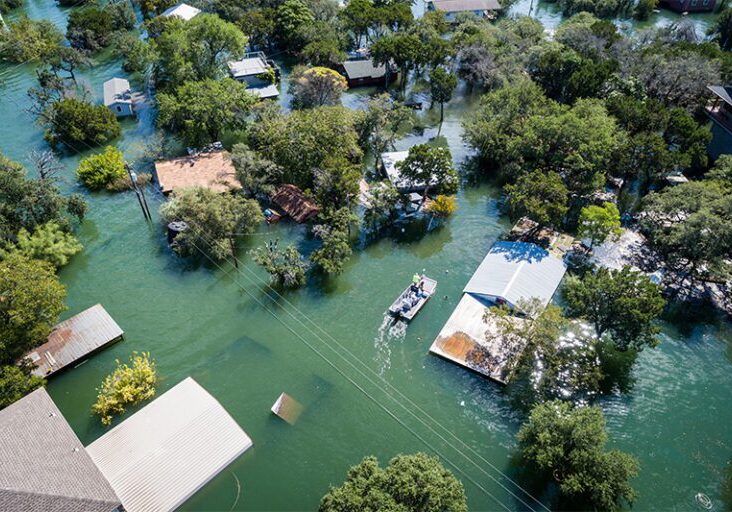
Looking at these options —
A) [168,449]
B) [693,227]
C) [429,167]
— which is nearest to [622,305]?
[693,227]

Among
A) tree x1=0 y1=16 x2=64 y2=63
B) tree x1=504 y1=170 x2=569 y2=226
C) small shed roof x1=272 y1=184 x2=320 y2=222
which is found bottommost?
small shed roof x1=272 y1=184 x2=320 y2=222

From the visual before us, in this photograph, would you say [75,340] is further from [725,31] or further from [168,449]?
[725,31]

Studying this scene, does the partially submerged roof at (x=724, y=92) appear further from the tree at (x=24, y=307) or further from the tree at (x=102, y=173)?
the tree at (x=24, y=307)

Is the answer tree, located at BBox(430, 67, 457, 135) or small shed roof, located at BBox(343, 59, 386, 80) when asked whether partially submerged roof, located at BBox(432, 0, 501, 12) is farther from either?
tree, located at BBox(430, 67, 457, 135)

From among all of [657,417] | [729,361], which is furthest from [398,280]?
[729,361]

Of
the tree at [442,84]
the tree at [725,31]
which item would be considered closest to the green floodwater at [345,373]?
the tree at [442,84]

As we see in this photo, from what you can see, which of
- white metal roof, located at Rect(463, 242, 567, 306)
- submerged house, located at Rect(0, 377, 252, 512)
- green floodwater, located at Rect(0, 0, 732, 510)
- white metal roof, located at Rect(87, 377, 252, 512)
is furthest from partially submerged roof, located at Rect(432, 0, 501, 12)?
white metal roof, located at Rect(87, 377, 252, 512)
